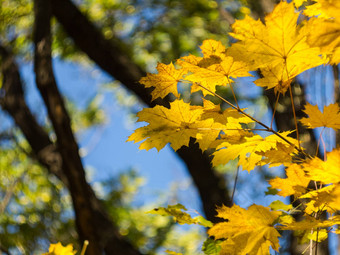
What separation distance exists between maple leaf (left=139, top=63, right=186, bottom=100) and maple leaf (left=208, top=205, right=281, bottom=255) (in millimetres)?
266

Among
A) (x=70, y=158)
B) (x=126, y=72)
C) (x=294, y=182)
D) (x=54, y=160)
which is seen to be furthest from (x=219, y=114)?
(x=54, y=160)

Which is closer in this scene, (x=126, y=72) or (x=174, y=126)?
(x=174, y=126)

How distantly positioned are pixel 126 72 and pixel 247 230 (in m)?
2.13

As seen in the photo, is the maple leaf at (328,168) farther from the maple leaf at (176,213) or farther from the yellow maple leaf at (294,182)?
the maple leaf at (176,213)

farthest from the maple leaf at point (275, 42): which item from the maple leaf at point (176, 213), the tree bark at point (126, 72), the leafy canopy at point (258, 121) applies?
the tree bark at point (126, 72)

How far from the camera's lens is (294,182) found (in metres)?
0.74

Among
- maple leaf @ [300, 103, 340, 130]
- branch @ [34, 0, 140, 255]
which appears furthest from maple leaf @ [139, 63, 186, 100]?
branch @ [34, 0, 140, 255]

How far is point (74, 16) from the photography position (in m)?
2.90

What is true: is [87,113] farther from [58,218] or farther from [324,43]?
[324,43]

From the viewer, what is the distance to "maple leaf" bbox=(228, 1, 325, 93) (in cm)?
65

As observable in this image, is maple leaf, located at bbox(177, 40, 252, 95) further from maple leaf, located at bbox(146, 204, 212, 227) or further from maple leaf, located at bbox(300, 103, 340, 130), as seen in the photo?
maple leaf, located at bbox(146, 204, 212, 227)

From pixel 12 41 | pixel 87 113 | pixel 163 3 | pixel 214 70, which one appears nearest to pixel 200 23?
pixel 163 3

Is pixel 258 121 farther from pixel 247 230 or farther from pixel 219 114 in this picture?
pixel 247 230

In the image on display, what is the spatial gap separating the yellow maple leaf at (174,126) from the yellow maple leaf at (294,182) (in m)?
0.15
